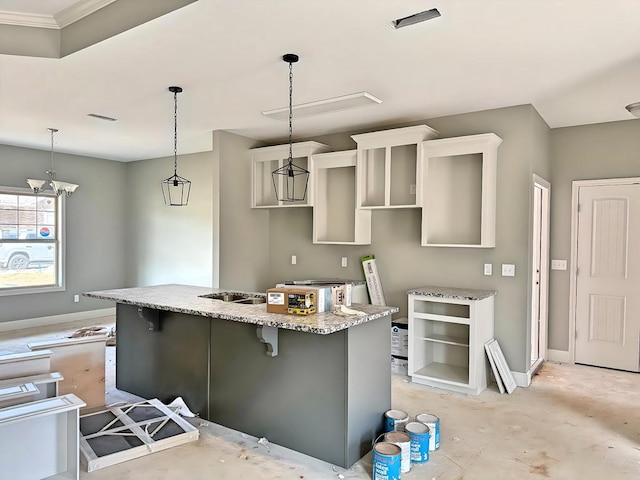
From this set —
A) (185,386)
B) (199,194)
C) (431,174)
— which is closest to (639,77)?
(431,174)

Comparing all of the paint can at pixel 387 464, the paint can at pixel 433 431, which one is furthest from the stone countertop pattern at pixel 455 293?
the paint can at pixel 387 464

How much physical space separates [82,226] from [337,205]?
14.6 feet

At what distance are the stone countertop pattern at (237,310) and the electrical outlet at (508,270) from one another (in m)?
1.78

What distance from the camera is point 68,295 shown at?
702cm

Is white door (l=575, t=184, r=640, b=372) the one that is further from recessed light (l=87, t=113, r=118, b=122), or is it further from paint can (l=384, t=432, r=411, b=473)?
recessed light (l=87, t=113, r=118, b=122)

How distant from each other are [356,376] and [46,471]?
1.78m

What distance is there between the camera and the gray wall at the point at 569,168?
15.3 feet

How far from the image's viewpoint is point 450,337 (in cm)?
448

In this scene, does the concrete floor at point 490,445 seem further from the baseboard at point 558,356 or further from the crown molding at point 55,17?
the crown molding at point 55,17

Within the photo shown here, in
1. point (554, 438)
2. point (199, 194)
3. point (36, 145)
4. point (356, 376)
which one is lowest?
point (554, 438)

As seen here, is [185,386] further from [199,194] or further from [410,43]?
[199,194]

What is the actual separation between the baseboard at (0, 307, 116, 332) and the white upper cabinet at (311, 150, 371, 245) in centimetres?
430

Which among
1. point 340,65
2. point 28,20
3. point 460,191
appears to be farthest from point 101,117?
point 460,191

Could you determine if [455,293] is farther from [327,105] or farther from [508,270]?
[327,105]
